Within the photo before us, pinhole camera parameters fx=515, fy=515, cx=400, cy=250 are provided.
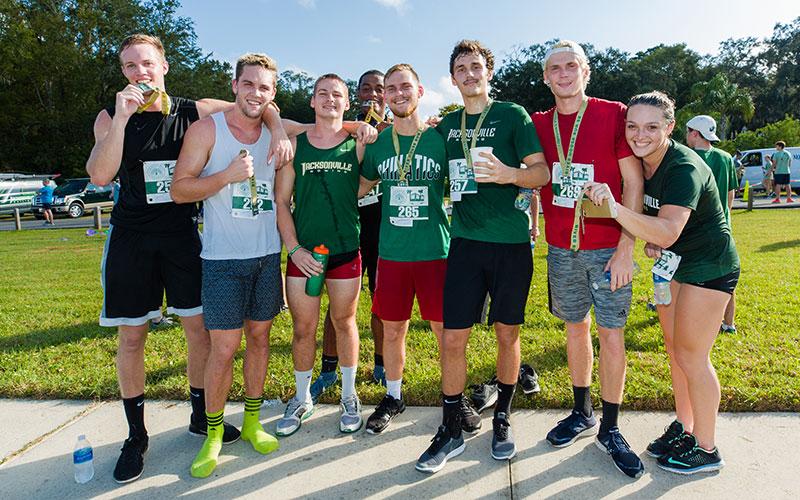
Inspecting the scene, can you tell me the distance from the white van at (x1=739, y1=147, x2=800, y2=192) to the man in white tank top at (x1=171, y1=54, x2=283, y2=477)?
26351 millimetres

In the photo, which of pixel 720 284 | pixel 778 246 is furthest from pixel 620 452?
pixel 778 246

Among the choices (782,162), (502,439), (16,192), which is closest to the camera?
(502,439)

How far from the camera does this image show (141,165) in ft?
10.2

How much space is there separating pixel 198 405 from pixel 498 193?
245 cm

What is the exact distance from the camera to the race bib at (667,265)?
2.84 metres

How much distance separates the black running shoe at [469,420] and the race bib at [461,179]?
1361mm

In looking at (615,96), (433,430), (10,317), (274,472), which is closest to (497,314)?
(433,430)

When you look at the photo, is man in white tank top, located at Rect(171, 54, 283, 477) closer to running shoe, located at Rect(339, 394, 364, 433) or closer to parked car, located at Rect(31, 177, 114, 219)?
running shoe, located at Rect(339, 394, 364, 433)

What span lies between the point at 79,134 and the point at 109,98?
4170mm

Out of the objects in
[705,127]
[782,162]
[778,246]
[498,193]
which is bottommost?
[778,246]

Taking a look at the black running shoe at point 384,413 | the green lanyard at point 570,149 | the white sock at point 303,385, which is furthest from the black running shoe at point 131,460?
the green lanyard at point 570,149

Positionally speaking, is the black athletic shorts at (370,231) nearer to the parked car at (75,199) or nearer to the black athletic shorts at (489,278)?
the black athletic shorts at (489,278)

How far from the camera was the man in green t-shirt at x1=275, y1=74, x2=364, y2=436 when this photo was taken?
11.3 feet

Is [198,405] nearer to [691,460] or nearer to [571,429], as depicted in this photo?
[571,429]
